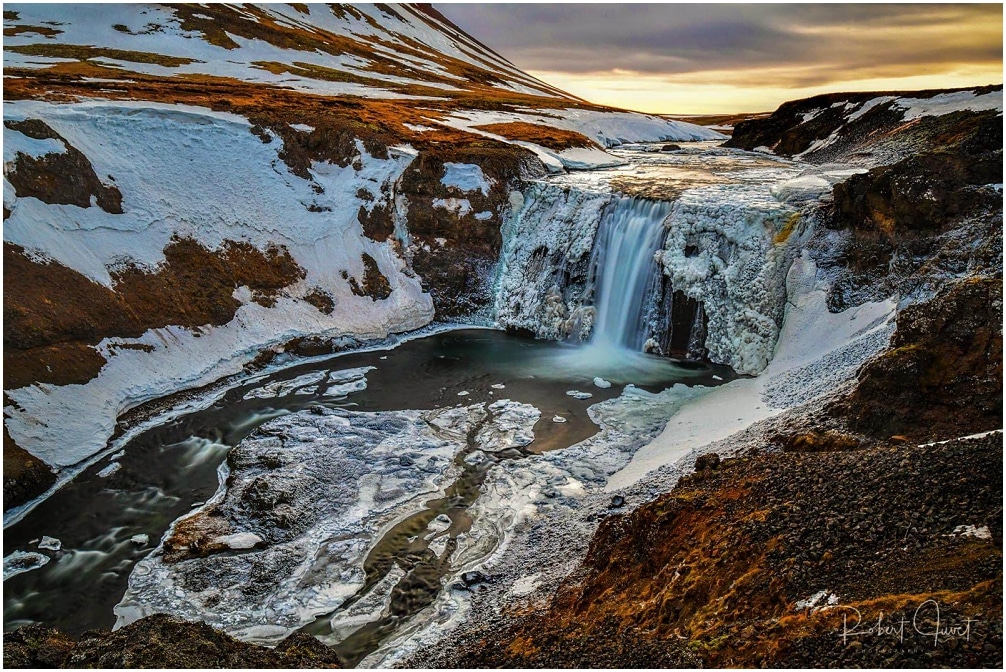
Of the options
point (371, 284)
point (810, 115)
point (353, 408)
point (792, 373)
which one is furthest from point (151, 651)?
point (810, 115)

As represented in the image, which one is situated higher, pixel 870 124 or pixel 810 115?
pixel 810 115

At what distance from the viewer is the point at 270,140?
33281mm

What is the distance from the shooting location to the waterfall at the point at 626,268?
89.5 feet

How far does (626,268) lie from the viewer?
28.2 meters

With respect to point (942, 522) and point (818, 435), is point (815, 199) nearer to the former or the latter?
point (818, 435)

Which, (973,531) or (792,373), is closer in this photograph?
(973,531)

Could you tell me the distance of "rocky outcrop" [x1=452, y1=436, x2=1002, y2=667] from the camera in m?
7.54

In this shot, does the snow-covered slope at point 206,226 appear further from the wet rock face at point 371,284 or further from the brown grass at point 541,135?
the brown grass at point 541,135

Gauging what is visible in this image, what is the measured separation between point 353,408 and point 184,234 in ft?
38.9

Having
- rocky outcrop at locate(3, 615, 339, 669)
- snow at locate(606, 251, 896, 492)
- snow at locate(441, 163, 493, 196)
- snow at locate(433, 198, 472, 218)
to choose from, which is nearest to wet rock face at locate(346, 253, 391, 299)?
snow at locate(433, 198, 472, 218)

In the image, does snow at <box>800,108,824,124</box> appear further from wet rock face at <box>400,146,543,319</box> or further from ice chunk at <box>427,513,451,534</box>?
ice chunk at <box>427,513,451,534</box>

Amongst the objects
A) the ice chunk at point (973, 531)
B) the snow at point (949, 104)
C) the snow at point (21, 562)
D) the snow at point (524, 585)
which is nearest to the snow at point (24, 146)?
the snow at point (21, 562)

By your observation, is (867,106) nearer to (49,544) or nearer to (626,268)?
(626,268)

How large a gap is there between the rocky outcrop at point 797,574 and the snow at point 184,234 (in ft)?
51.1
